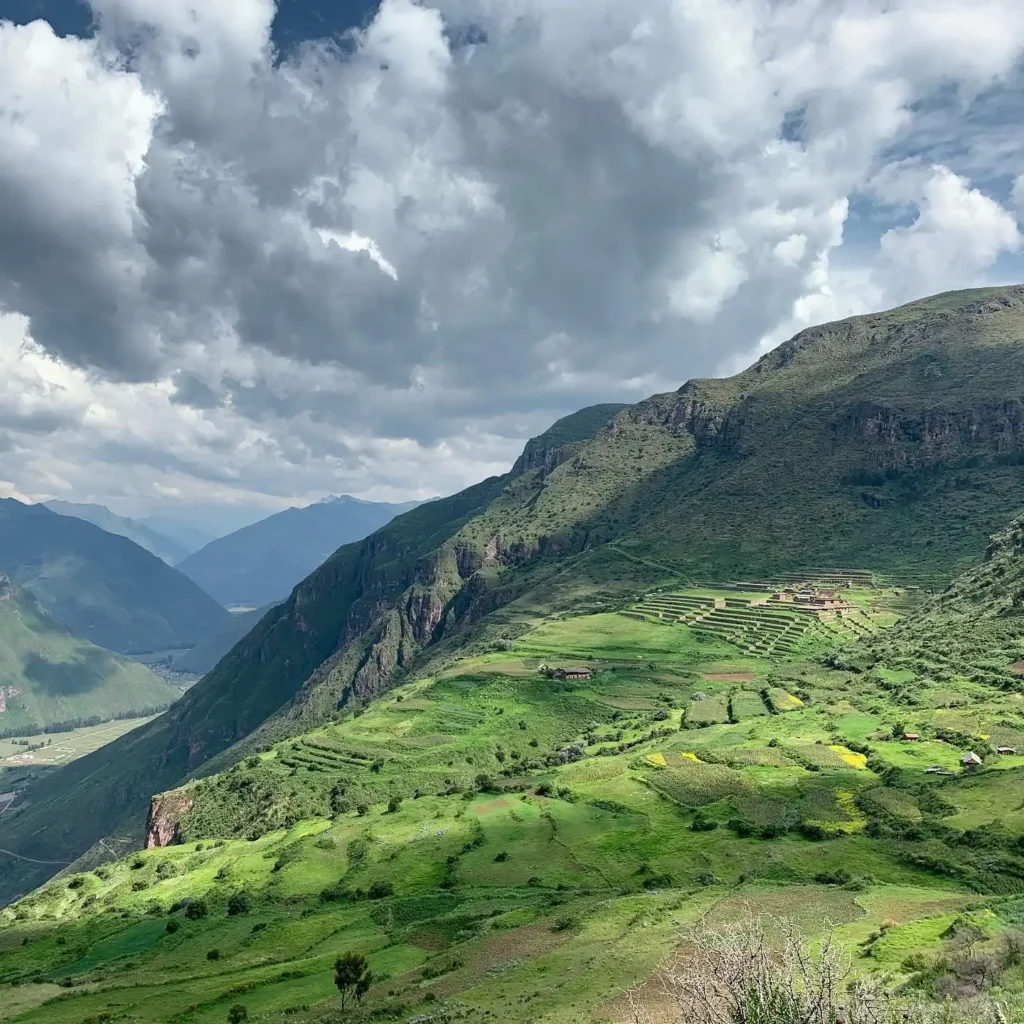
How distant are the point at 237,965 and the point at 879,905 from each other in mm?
56878

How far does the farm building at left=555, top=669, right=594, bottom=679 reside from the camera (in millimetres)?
170750

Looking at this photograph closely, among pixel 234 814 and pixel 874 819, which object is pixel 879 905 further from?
pixel 234 814

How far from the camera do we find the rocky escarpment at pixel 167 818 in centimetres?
15225

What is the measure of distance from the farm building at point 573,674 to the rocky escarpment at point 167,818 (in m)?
80.0

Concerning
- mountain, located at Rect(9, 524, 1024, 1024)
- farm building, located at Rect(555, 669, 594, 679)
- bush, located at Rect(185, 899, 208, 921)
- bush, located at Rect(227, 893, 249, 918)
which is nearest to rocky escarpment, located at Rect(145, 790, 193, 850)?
mountain, located at Rect(9, 524, 1024, 1024)

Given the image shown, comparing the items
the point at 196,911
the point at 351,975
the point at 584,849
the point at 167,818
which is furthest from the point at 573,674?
the point at 351,975

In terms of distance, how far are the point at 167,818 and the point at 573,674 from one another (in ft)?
288

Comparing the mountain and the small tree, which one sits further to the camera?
the small tree

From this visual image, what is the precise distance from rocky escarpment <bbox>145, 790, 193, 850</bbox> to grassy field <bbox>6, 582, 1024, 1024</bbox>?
2.41 meters

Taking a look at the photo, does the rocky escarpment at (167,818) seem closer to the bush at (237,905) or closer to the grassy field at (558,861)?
the grassy field at (558,861)

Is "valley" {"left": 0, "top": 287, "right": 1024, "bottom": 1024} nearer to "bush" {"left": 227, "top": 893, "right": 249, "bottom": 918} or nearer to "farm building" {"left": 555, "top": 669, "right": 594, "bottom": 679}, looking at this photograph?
"farm building" {"left": 555, "top": 669, "right": 594, "bottom": 679}

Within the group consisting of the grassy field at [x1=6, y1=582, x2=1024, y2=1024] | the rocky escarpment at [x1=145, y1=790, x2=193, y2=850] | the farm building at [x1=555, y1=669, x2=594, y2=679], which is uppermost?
the farm building at [x1=555, y1=669, x2=594, y2=679]

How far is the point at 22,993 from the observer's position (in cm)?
7469

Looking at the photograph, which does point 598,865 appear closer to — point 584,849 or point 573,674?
point 584,849
